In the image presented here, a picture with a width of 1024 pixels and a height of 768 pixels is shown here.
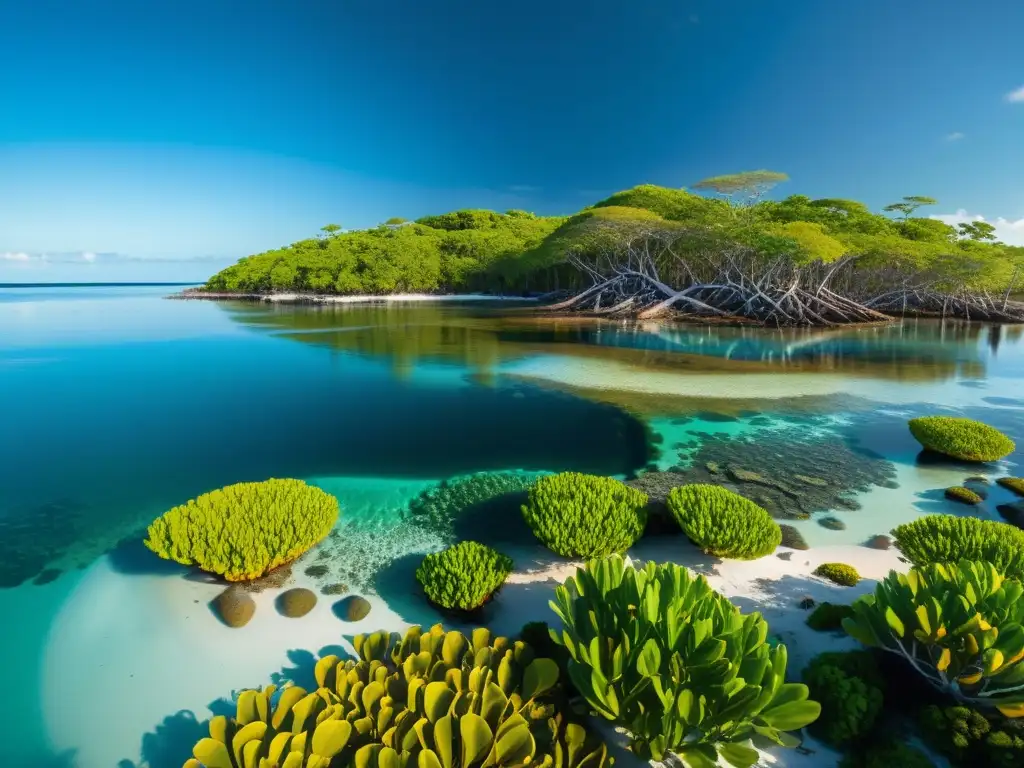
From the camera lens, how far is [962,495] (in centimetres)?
809

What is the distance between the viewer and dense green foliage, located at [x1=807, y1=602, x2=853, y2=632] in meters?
4.85

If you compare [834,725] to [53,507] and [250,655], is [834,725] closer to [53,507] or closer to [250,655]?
[250,655]

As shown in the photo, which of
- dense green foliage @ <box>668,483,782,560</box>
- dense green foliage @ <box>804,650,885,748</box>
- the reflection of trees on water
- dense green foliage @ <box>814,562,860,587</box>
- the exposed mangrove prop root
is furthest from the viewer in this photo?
the exposed mangrove prop root

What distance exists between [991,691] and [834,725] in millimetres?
989

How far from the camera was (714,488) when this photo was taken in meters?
7.00

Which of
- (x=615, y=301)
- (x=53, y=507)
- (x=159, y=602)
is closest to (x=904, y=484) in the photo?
(x=159, y=602)

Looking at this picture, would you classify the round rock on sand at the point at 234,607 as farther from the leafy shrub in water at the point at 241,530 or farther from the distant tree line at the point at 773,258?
the distant tree line at the point at 773,258

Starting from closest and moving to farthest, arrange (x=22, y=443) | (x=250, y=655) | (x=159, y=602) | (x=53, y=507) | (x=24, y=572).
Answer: (x=250, y=655) → (x=159, y=602) → (x=24, y=572) → (x=53, y=507) → (x=22, y=443)

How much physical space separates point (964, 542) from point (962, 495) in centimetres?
395

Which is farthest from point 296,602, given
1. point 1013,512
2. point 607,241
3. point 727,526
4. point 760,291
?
point 607,241

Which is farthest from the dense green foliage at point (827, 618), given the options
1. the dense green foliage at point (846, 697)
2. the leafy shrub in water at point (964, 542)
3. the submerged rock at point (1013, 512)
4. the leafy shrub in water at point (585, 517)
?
the submerged rock at point (1013, 512)

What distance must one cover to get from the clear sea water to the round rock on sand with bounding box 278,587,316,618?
0.59 feet

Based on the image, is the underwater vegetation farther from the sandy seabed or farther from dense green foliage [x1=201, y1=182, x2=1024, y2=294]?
dense green foliage [x1=201, y1=182, x2=1024, y2=294]

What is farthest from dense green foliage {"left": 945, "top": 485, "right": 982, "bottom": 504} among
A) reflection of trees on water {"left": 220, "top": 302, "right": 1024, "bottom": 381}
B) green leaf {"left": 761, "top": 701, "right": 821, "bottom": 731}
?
reflection of trees on water {"left": 220, "top": 302, "right": 1024, "bottom": 381}
